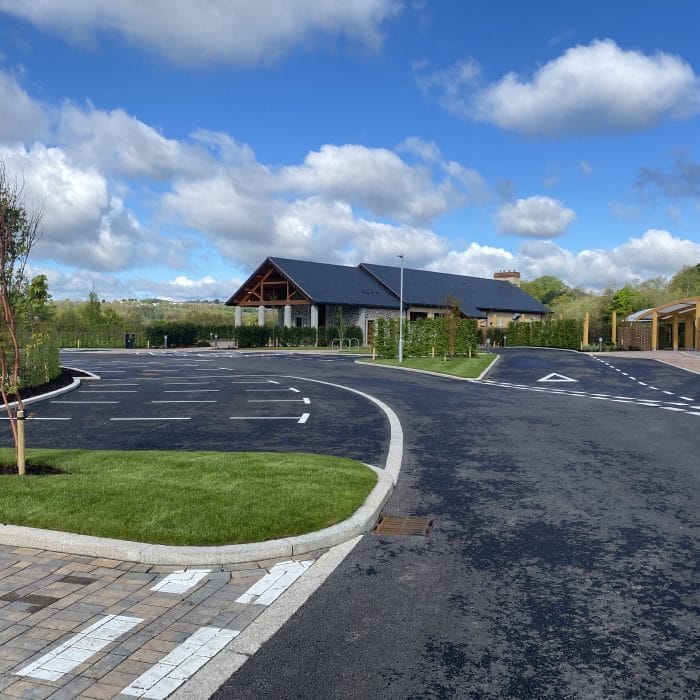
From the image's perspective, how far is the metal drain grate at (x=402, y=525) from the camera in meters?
5.79

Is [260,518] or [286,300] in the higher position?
[286,300]

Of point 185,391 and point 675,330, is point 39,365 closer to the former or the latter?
point 185,391

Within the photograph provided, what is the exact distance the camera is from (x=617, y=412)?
13656 millimetres

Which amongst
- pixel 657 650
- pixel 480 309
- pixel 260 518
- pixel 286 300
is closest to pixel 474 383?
pixel 260 518

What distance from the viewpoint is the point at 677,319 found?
4534 centimetres

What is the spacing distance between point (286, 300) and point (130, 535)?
154ft

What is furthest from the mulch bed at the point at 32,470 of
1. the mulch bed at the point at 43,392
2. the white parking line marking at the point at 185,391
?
the white parking line marking at the point at 185,391

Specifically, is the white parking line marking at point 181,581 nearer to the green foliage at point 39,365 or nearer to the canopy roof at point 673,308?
the green foliage at point 39,365

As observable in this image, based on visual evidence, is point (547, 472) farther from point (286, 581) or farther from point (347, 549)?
point (286, 581)

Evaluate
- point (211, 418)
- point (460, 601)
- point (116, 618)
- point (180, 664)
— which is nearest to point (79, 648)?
point (116, 618)

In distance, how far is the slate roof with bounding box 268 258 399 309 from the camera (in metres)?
50.4

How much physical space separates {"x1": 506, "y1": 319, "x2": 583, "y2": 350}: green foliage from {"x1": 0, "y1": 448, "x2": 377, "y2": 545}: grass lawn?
43.0m

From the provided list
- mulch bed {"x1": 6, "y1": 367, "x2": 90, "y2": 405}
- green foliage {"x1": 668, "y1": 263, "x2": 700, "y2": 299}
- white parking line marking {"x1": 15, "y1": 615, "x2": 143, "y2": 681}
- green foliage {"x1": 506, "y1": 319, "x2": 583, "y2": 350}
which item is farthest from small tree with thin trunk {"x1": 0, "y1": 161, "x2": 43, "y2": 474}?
green foliage {"x1": 668, "y1": 263, "x2": 700, "y2": 299}

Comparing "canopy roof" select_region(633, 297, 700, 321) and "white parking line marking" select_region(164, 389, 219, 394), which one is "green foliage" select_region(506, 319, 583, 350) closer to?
"canopy roof" select_region(633, 297, 700, 321)
